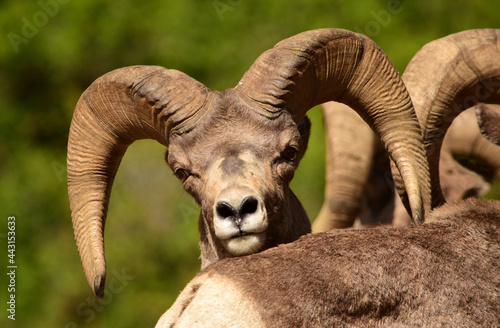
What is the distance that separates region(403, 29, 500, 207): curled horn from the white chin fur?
2.71m

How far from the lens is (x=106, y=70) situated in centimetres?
1644

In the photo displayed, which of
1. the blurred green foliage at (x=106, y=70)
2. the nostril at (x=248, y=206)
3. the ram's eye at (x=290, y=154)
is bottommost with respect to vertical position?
the blurred green foliage at (x=106, y=70)

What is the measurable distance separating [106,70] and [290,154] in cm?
1174

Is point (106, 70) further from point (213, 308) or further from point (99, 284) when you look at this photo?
point (213, 308)

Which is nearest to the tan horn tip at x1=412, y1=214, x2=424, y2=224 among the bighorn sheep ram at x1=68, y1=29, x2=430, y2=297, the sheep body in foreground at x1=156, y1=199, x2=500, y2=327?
the bighorn sheep ram at x1=68, y1=29, x2=430, y2=297

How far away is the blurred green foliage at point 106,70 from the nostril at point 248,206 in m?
9.70

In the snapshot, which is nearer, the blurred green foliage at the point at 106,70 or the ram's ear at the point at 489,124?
the ram's ear at the point at 489,124

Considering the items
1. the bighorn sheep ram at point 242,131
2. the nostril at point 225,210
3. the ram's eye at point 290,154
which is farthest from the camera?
the ram's eye at point 290,154

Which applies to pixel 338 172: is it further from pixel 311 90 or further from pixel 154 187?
pixel 154 187

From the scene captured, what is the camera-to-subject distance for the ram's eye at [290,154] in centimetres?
545

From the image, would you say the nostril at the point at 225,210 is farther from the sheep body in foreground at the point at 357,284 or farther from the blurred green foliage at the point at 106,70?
the blurred green foliage at the point at 106,70

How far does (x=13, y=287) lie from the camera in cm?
1511

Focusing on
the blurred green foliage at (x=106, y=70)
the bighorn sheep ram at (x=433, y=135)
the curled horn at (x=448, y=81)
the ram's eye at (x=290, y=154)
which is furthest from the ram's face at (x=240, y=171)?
the blurred green foliage at (x=106, y=70)

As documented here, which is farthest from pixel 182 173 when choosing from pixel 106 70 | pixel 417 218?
pixel 106 70
